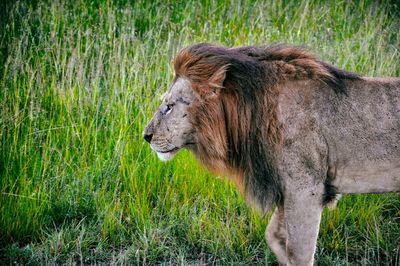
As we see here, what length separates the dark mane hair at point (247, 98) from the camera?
4.02 metres

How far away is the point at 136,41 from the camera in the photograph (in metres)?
6.39

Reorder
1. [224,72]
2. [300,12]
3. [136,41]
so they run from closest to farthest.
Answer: [224,72] < [136,41] < [300,12]

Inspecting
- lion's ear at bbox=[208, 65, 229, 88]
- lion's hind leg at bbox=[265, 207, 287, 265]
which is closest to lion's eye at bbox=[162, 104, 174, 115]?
lion's ear at bbox=[208, 65, 229, 88]

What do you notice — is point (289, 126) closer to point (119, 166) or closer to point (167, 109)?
point (167, 109)

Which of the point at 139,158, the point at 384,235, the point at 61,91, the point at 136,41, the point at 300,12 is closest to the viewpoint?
the point at 384,235

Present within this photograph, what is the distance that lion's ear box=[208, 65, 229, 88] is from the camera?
157 inches

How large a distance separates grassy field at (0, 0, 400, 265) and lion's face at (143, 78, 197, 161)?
0.89 meters

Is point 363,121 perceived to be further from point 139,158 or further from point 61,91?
point 61,91

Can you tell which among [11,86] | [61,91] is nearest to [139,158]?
[61,91]

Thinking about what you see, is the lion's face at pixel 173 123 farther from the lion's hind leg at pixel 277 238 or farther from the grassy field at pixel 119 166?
the grassy field at pixel 119 166

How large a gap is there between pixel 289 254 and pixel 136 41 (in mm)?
3013

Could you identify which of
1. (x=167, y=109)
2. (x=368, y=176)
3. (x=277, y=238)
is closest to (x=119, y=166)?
(x=167, y=109)

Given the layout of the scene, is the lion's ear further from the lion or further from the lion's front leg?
the lion's front leg

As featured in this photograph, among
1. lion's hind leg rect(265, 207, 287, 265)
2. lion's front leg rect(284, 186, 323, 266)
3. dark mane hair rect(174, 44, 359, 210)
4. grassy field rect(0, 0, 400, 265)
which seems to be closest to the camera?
lion's front leg rect(284, 186, 323, 266)
